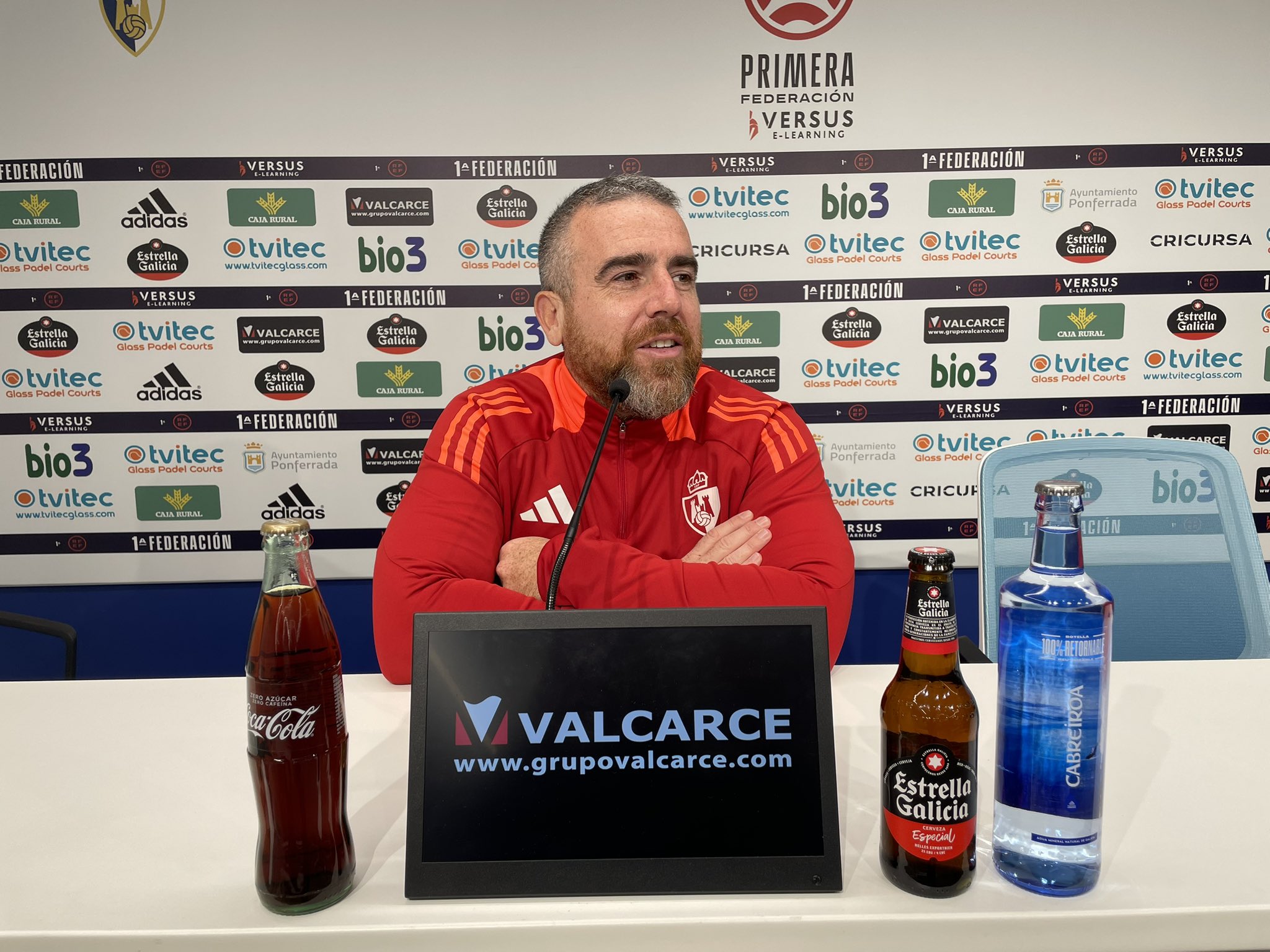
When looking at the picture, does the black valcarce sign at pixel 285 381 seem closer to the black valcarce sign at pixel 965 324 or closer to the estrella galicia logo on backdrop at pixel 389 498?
the estrella galicia logo on backdrop at pixel 389 498

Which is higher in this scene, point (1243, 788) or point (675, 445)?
point (675, 445)

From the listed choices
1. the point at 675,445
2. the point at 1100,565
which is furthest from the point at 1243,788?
the point at 675,445

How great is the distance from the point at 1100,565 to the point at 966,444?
101 cm

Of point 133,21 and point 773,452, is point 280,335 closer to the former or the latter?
point 133,21

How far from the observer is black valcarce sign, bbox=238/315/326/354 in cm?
244

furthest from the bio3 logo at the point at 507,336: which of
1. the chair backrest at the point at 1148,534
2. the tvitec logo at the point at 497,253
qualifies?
the chair backrest at the point at 1148,534

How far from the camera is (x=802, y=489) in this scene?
58.2 inches

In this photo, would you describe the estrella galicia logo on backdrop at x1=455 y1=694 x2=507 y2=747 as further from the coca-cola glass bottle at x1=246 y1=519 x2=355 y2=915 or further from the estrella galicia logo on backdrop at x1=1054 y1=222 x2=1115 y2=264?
the estrella galicia logo on backdrop at x1=1054 y1=222 x2=1115 y2=264

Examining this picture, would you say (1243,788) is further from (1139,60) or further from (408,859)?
(1139,60)

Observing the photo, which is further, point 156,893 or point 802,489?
point 802,489

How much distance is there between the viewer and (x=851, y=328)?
8.09 ft

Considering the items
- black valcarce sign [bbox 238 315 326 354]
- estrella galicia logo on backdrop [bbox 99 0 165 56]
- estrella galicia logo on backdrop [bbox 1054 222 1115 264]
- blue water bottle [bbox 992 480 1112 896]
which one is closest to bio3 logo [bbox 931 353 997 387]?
estrella galicia logo on backdrop [bbox 1054 222 1115 264]

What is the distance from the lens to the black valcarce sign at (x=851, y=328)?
246 centimetres

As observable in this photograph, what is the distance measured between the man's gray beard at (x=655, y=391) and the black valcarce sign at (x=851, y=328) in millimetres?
1015
